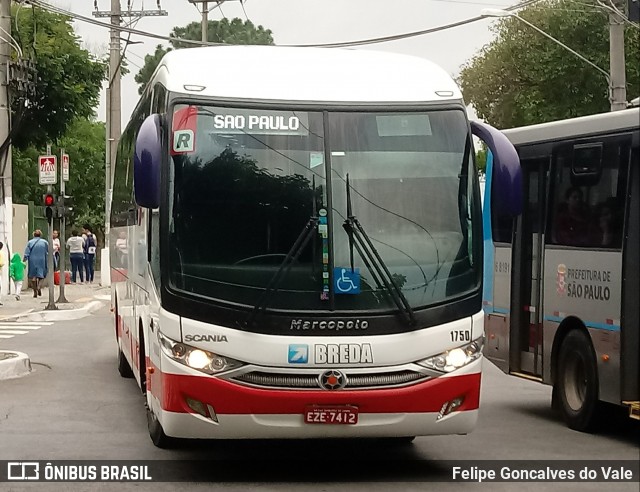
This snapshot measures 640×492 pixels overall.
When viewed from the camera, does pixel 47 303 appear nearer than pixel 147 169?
No

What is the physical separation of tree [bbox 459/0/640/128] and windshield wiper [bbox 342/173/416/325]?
32.5 meters

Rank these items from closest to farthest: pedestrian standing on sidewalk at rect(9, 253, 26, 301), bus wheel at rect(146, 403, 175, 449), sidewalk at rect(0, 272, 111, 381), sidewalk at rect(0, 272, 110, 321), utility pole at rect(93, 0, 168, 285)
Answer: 1. bus wheel at rect(146, 403, 175, 449)
2. sidewalk at rect(0, 272, 111, 381)
3. sidewalk at rect(0, 272, 110, 321)
4. pedestrian standing on sidewalk at rect(9, 253, 26, 301)
5. utility pole at rect(93, 0, 168, 285)

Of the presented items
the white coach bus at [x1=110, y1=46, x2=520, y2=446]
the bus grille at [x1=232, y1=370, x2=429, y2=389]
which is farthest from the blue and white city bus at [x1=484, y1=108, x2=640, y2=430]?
the bus grille at [x1=232, y1=370, x2=429, y2=389]

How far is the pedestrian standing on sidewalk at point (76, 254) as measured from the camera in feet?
127

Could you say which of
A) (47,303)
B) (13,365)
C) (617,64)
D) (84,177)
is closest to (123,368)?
(13,365)

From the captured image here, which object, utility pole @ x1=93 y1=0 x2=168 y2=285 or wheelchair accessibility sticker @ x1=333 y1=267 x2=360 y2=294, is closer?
wheelchair accessibility sticker @ x1=333 y1=267 x2=360 y2=294

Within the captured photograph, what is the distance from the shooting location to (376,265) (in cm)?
844

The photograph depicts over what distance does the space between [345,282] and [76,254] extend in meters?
32.4

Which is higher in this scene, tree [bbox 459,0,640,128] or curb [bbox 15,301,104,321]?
tree [bbox 459,0,640,128]

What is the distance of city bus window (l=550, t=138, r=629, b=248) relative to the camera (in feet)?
34.2

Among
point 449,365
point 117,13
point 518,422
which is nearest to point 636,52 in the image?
point 117,13

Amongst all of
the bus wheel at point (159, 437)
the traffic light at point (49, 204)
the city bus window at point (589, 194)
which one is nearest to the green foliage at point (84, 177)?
the traffic light at point (49, 204)

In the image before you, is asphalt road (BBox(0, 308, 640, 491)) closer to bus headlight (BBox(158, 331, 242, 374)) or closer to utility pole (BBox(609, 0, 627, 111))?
bus headlight (BBox(158, 331, 242, 374))

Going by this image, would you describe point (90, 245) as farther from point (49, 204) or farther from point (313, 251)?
point (313, 251)
